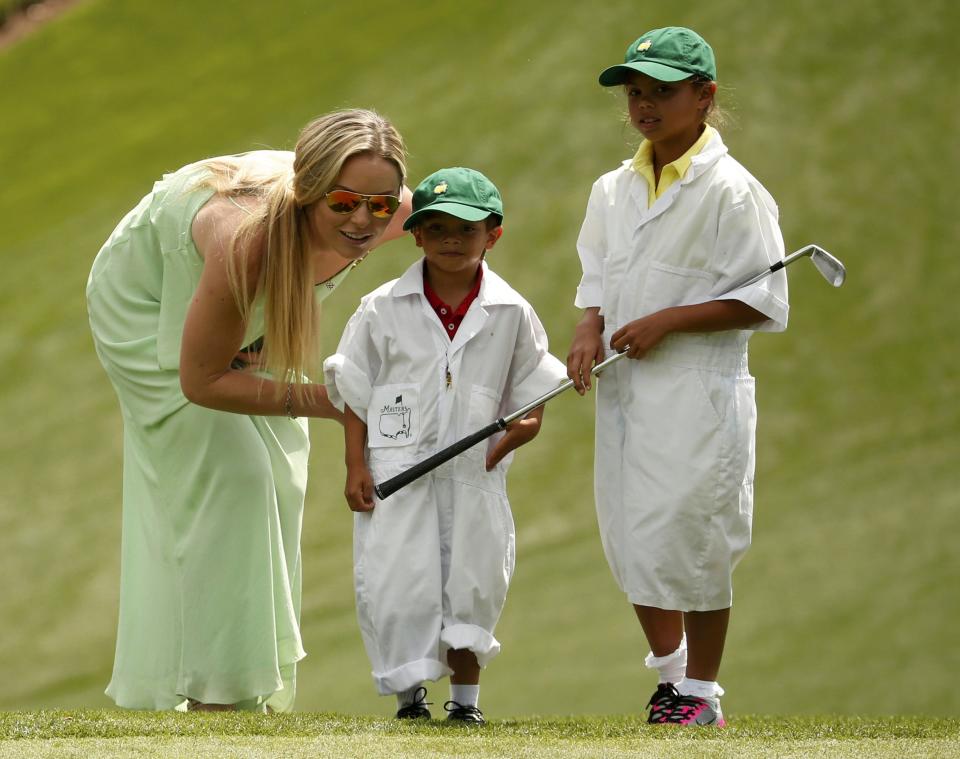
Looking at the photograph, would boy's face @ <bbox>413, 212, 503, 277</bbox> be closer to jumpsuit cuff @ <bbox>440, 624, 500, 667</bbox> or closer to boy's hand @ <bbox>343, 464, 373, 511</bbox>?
boy's hand @ <bbox>343, 464, 373, 511</bbox>

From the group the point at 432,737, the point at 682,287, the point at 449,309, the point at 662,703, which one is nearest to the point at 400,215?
the point at 449,309

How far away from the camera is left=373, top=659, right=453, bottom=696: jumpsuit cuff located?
345cm

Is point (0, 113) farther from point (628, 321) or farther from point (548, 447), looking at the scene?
point (628, 321)

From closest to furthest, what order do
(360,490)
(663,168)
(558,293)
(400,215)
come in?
(360,490) → (663,168) → (400,215) → (558,293)

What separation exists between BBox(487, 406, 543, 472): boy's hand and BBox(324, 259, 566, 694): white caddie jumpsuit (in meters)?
0.03

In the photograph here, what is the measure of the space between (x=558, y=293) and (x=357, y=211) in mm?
6752

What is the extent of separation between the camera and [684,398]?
3.54 metres

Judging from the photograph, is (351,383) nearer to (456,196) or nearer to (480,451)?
(480,451)

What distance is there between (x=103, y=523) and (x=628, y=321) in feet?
20.4

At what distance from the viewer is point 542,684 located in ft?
23.2

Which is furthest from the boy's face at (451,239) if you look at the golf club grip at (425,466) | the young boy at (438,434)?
the golf club grip at (425,466)

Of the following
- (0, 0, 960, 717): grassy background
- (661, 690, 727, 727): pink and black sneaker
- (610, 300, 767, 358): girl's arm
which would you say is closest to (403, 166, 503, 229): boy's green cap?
(610, 300, 767, 358): girl's arm

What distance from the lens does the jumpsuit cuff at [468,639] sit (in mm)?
3463

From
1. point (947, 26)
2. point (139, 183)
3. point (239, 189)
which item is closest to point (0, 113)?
point (139, 183)
